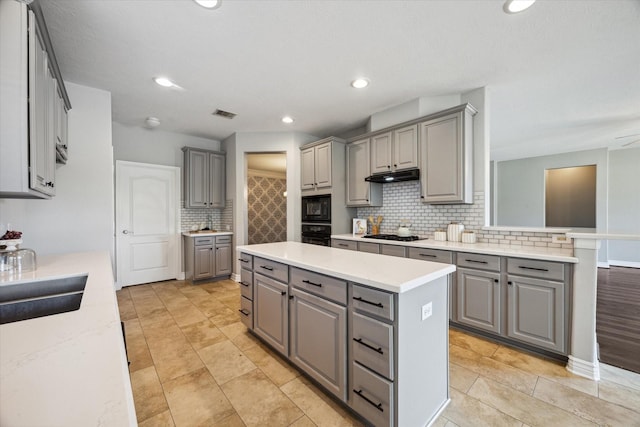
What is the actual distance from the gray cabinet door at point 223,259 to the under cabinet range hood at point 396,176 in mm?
2866

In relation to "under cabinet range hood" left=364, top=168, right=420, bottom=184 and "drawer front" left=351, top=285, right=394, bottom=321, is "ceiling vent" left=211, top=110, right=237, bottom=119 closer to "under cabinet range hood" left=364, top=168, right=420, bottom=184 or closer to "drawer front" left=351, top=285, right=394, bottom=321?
"under cabinet range hood" left=364, top=168, right=420, bottom=184

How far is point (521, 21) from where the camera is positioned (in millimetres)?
2002

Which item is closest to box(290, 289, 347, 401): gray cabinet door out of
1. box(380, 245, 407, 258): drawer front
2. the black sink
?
the black sink

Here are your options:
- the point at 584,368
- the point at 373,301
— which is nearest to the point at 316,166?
the point at 373,301

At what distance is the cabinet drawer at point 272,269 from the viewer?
2078mm

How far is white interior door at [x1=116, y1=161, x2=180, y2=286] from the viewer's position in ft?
14.2

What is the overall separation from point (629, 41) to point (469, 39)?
1.42 m

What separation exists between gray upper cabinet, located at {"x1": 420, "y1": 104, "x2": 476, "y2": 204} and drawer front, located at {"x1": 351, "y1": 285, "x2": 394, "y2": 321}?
6.97ft

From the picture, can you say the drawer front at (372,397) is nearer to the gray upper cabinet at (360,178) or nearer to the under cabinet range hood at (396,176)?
the under cabinet range hood at (396,176)

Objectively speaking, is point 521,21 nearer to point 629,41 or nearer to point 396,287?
point 629,41

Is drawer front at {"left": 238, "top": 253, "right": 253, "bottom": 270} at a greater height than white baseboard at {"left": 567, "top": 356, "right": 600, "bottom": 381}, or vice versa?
drawer front at {"left": 238, "top": 253, "right": 253, "bottom": 270}

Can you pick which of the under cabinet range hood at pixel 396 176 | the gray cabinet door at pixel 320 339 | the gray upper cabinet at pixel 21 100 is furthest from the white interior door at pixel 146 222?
the gray cabinet door at pixel 320 339

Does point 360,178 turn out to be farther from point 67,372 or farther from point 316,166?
point 67,372

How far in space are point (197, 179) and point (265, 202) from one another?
273cm
